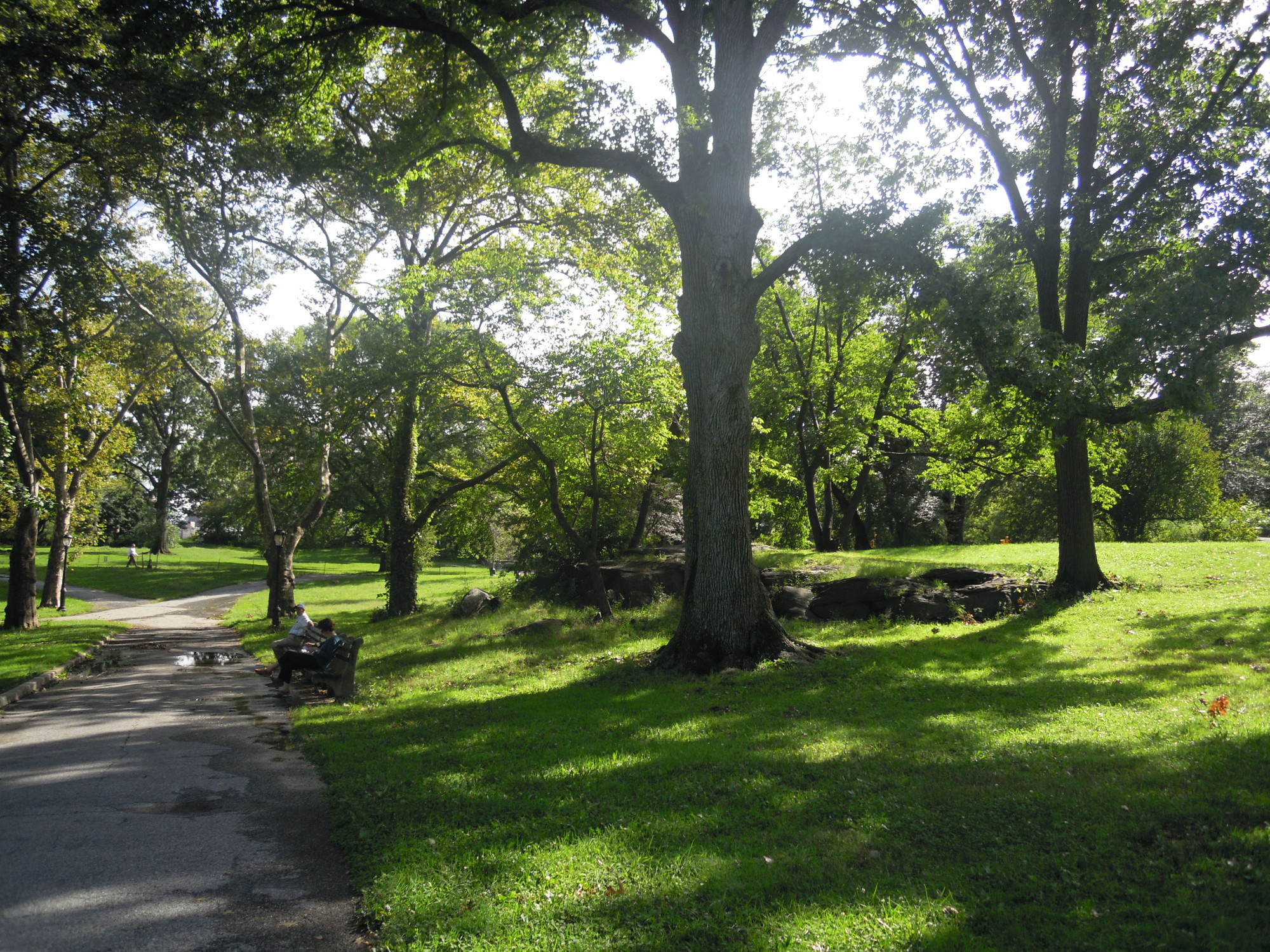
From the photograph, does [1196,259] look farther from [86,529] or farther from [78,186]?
[86,529]

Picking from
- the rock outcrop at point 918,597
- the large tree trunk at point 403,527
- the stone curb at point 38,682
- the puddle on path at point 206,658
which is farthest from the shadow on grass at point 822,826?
the large tree trunk at point 403,527

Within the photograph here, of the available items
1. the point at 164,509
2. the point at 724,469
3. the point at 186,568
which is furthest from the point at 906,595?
the point at 164,509

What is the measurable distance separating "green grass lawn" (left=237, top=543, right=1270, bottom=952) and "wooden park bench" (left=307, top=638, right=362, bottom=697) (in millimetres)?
326

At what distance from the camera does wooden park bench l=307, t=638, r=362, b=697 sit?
35.1ft

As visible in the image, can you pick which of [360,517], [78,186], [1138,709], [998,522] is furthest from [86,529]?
[998,522]

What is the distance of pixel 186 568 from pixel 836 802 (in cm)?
5347

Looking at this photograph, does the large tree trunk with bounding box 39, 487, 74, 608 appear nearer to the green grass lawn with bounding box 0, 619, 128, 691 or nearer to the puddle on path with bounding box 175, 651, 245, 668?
the green grass lawn with bounding box 0, 619, 128, 691

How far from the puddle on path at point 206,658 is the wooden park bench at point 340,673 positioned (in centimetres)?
604

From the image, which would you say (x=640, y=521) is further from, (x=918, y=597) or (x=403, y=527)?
(x=918, y=597)

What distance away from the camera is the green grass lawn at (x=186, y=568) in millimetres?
39344

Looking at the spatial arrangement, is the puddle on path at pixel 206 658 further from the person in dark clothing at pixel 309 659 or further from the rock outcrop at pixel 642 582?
the rock outcrop at pixel 642 582

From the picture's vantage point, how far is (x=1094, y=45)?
1320 centimetres

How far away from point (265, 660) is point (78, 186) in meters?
13.1

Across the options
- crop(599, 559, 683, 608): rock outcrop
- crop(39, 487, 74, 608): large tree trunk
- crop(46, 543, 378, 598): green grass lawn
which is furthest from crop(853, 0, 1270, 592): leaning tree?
crop(46, 543, 378, 598): green grass lawn
